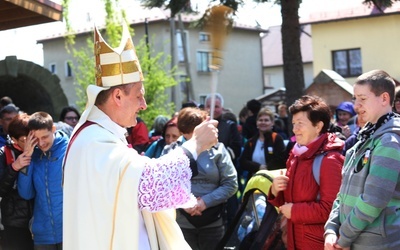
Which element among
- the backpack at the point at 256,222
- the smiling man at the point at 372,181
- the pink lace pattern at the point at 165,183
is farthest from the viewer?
the backpack at the point at 256,222

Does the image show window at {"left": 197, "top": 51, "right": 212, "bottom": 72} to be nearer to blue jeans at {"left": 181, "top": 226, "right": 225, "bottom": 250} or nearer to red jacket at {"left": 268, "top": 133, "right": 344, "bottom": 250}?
blue jeans at {"left": 181, "top": 226, "right": 225, "bottom": 250}

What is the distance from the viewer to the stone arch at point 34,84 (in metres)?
11.6

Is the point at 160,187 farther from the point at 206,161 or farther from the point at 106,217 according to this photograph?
the point at 206,161

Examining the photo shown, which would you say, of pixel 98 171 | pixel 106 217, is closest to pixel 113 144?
pixel 98 171

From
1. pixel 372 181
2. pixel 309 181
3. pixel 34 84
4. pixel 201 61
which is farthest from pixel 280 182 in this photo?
pixel 201 61

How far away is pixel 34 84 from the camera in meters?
12.2

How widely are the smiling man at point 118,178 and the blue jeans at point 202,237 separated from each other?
2437 mm

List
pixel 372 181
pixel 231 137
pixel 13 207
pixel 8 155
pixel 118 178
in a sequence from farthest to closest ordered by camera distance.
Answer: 1. pixel 231 137
2. pixel 8 155
3. pixel 13 207
4. pixel 372 181
5. pixel 118 178

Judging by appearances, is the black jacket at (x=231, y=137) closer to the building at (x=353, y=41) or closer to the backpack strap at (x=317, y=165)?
the backpack strap at (x=317, y=165)

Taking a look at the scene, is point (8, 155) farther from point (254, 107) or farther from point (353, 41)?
point (353, 41)

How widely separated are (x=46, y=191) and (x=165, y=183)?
2519 millimetres

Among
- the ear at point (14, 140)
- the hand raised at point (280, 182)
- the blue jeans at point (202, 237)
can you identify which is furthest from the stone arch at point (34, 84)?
the hand raised at point (280, 182)

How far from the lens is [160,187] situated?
3561 millimetres

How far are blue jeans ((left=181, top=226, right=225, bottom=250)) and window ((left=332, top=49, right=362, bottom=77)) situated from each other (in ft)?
99.3
